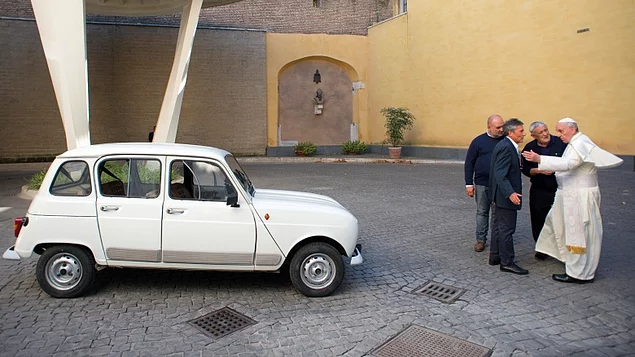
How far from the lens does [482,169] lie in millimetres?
6266

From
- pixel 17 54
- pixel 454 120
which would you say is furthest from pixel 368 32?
pixel 17 54

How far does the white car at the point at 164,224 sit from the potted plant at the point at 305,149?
57.5 feet

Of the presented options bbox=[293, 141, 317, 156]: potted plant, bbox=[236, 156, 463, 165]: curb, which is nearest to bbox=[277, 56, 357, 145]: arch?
bbox=[293, 141, 317, 156]: potted plant

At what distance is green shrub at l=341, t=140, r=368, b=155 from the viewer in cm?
2295

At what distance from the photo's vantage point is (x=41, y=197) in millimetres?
4645

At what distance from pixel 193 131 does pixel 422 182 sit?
40.4ft

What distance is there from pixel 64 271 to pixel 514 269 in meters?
4.89

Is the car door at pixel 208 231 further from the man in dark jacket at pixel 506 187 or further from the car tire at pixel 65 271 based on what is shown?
the man in dark jacket at pixel 506 187

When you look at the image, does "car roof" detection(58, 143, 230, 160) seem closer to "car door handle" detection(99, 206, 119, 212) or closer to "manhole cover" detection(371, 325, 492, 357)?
"car door handle" detection(99, 206, 119, 212)

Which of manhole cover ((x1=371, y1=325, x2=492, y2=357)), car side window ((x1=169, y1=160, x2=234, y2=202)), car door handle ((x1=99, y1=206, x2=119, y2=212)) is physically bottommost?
manhole cover ((x1=371, y1=325, x2=492, y2=357))

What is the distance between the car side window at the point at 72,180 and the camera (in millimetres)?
4684

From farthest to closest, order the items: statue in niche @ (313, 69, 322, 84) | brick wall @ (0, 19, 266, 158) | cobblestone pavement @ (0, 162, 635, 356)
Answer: statue in niche @ (313, 69, 322, 84) < brick wall @ (0, 19, 266, 158) < cobblestone pavement @ (0, 162, 635, 356)

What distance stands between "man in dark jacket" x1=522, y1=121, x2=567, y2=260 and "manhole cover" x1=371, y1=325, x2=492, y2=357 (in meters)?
2.93

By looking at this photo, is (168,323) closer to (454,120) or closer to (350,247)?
(350,247)
